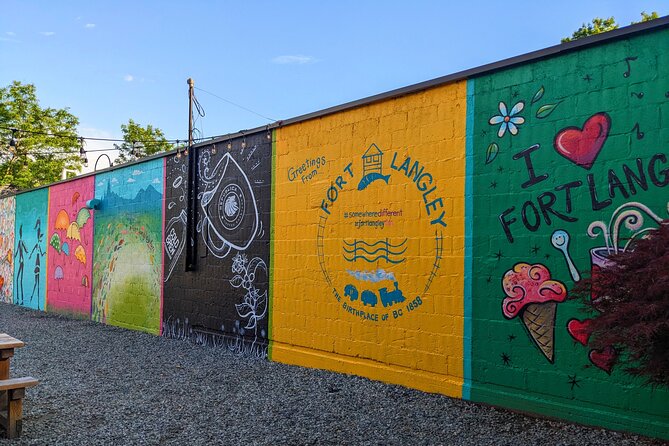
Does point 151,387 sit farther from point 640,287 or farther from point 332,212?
point 640,287

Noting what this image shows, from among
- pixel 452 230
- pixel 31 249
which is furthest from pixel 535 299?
pixel 31 249

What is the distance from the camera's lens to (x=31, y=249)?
15.6 m

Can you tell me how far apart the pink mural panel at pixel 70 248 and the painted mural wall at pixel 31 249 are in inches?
19.5

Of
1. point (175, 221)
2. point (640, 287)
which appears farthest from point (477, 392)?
point (175, 221)

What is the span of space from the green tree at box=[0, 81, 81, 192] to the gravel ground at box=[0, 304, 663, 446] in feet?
88.0

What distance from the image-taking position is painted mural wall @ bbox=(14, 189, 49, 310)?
14.9 metres

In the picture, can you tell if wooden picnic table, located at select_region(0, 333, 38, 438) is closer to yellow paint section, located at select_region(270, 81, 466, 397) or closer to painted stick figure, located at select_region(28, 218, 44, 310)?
yellow paint section, located at select_region(270, 81, 466, 397)

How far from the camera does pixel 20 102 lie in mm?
31531

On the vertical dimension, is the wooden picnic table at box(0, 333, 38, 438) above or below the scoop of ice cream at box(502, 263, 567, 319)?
below

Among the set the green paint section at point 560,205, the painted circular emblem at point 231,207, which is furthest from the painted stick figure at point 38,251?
the green paint section at point 560,205

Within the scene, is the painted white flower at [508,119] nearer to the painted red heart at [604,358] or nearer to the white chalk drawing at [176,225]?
the painted red heart at [604,358]

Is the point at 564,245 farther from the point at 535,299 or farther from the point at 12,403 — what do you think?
the point at 12,403

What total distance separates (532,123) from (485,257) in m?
1.22

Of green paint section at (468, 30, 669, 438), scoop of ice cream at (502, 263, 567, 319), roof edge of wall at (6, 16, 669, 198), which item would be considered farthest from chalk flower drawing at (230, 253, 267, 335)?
A: scoop of ice cream at (502, 263, 567, 319)
